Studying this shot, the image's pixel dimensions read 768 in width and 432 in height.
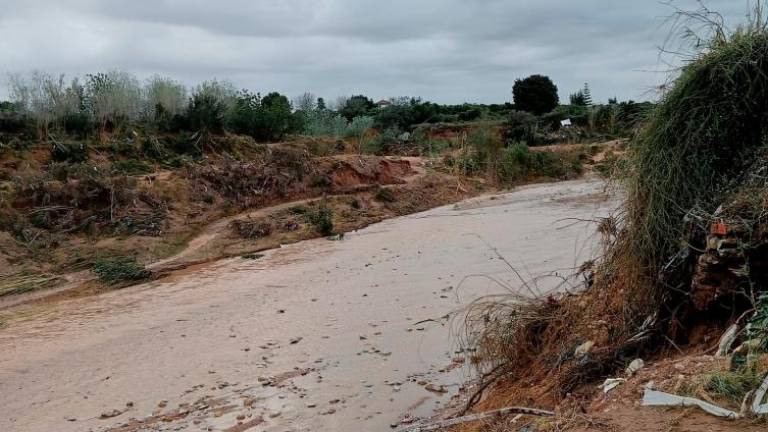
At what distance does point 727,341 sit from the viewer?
338cm

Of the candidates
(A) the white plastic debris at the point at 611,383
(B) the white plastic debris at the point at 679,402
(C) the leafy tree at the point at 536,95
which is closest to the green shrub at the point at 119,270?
(A) the white plastic debris at the point at 611,383

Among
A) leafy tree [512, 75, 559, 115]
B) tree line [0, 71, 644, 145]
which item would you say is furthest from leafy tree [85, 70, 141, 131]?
leafy tree [512, 75, 559, 115]

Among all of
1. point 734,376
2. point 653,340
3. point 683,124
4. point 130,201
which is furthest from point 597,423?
point 130,201

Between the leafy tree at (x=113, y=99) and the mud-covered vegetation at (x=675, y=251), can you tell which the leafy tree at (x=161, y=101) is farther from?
the mud-covered vegetation at (x=675, y=251)

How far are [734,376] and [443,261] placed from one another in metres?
6.82

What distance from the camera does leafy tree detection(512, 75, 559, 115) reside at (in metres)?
38.5

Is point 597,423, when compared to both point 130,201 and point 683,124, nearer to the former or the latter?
point 683,124

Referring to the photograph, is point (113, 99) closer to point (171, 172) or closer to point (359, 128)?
point (171, 172)

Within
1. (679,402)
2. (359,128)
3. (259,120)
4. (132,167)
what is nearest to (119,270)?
(132,167)

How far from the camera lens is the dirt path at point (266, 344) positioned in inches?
195

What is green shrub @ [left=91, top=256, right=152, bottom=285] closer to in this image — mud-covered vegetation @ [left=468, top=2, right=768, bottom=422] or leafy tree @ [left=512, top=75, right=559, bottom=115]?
mud-covered vegetation @ [left=468, top=2, right=768, bottom=422]

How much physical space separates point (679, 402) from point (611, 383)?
1.96ft

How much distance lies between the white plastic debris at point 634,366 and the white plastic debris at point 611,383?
0.33 feet

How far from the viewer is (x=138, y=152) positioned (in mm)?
15211
